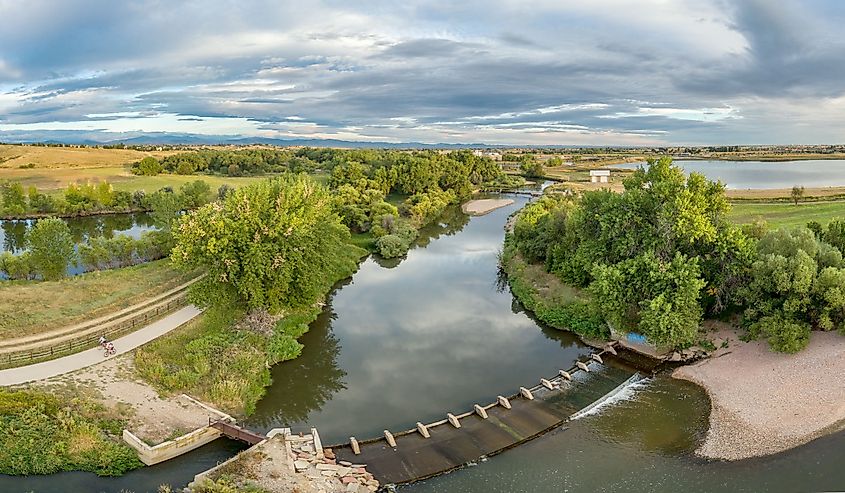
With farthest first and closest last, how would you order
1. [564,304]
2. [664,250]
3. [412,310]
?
[412,310]
[564,304]
[664,250]

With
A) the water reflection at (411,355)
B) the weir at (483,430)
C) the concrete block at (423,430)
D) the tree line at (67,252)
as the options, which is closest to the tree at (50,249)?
the tree line at (67,252)

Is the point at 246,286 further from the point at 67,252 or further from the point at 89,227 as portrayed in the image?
the point at 89,227

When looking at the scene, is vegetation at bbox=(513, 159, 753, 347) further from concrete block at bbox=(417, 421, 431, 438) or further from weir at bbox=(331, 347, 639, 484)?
concrete block at bbox=(417, 421, 431, 438)

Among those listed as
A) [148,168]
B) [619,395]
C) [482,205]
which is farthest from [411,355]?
[148,168]

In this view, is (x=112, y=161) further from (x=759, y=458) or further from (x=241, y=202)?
(x=759, y=458)

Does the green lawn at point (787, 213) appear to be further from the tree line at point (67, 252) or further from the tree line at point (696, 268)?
the tree line at point (67, 252)

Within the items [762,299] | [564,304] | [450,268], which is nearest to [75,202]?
[450,268]
